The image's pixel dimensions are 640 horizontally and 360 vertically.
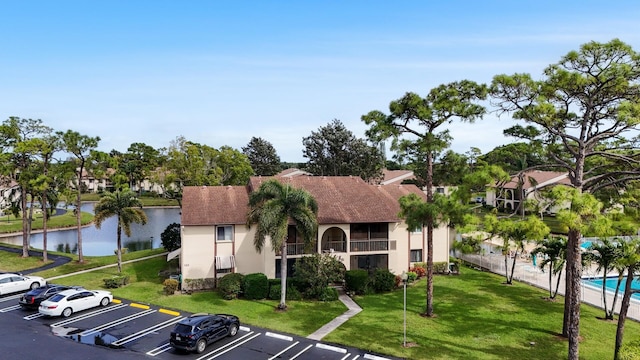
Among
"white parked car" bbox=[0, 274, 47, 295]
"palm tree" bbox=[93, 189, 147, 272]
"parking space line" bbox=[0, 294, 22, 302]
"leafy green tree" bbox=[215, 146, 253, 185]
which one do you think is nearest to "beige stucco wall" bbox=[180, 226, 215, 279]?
"palm tree" bbox=[93, 189, 147, 272]

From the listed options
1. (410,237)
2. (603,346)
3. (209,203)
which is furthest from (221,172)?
(603,346)

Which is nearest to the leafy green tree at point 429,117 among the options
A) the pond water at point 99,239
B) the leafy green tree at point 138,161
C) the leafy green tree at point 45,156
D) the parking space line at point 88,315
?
the parking space line at point 88,315

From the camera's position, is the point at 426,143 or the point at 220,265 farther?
the point at 220,265

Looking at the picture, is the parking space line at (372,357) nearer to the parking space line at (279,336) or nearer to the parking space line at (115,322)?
the parking space line at (279,336)

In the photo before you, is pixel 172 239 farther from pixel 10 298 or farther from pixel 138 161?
pixel 138 161

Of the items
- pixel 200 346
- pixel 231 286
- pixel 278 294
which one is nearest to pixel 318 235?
pixel 278 294

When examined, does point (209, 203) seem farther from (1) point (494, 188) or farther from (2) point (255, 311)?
(1) point (494, 188)
